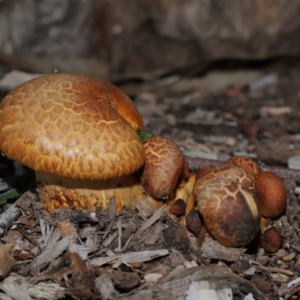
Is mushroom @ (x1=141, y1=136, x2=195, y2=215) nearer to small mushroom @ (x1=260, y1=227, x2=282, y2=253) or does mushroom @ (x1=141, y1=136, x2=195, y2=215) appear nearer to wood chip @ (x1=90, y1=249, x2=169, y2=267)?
wood chip @ (x1=90, y1=249, x2=169, y2=267)

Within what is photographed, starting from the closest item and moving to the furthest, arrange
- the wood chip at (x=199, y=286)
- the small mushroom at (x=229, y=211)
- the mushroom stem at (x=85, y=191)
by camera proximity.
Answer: the wood chip at (x=199, y=286)
the small mushroom at (x=229, y=211)
the mushroom stem at (x=85, y=191)

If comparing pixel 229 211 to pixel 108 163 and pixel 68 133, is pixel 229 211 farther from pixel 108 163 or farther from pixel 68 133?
pixel 68 133

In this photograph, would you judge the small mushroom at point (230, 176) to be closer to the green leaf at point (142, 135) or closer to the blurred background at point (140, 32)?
the green leaf at point (142, 135)

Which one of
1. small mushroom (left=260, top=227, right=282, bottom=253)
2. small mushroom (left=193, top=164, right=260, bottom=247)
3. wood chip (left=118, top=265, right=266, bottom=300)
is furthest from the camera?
small mushroom (left=260, top=227, right=282, bottom=253)

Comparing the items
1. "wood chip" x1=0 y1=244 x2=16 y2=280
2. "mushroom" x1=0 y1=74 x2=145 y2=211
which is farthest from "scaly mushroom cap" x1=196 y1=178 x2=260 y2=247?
"wood chip" x1=0 y1=244 x2=16 y2=280

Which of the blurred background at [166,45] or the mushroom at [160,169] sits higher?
the mushroom at [160,169]

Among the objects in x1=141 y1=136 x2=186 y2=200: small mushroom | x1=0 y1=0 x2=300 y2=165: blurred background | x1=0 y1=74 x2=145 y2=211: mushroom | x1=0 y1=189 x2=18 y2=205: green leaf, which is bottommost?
x1=0 y1=0 x2=300 y2=165: blurred background

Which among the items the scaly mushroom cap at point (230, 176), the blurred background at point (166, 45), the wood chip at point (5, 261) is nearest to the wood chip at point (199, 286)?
the scaly mushroom cap at point (230, 176)
